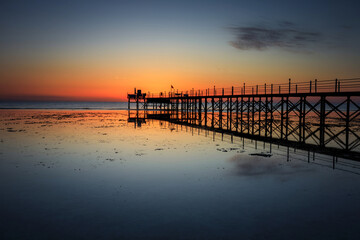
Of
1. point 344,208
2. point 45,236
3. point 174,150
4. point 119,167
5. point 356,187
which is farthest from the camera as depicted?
point 174,150

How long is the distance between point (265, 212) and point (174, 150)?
11.4m

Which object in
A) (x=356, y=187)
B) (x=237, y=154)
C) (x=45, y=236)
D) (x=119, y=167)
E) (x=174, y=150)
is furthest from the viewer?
(x=174, y=150)

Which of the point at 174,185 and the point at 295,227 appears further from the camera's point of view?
the point at 174,185

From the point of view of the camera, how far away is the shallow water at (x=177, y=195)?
7898mm

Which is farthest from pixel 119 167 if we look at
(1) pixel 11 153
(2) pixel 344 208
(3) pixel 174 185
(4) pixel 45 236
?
(2) pixel 344 208

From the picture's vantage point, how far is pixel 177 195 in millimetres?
10680

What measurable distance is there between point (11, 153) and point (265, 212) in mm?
16878

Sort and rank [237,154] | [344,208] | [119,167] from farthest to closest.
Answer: [237,154], [119,167], [344,208]

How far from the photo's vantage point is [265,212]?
9062 mm

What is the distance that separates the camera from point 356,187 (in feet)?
38.0

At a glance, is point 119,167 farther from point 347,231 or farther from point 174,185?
point 347,231

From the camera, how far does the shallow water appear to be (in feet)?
25.9

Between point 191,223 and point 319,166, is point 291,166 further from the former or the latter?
point 191,223

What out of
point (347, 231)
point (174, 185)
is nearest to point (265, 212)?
point (347, 231)
